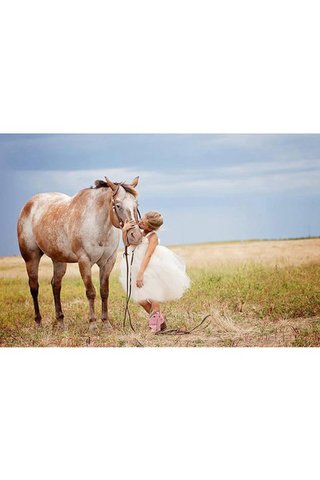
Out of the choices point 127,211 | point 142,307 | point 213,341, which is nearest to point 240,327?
point 213,341

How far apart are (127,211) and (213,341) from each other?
1372mm

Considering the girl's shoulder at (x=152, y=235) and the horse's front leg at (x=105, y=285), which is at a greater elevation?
the girl's shoulder at (x=152, y=235)

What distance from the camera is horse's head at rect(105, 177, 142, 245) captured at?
21.3ft

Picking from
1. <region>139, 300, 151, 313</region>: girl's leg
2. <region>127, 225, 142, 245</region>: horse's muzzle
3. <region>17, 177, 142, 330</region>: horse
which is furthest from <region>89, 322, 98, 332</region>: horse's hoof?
<region>127, 225, 142, 245</region>: horse's muzzle

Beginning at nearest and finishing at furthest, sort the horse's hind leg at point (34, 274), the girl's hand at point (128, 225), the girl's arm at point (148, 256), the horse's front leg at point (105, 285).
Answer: the girl's hand at point (128, 225)
the girl's arm at point (148, 256)
the horse's front leg at point (105, 285)
the horse's hind leg at point (34, 274)

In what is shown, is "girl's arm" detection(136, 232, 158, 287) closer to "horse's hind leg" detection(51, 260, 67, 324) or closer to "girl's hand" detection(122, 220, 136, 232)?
"girl's hand" detection(122, 220, 136, 232)

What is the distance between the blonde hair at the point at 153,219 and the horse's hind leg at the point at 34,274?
1136mm

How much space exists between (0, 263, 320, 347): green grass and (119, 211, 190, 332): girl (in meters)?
0.09

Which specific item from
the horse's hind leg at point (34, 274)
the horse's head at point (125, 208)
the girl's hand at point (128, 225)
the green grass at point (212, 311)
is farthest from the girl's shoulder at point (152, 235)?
the horse's hind leg at point (34, 274)

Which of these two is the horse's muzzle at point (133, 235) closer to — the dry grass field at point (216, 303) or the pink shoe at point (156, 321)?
the dry grass field at point (216, 303)

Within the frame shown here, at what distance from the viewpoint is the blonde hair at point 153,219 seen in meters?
6.62

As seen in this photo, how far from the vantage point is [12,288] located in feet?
22.4

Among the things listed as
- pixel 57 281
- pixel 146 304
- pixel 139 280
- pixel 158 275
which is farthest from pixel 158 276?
pixel 57 281
